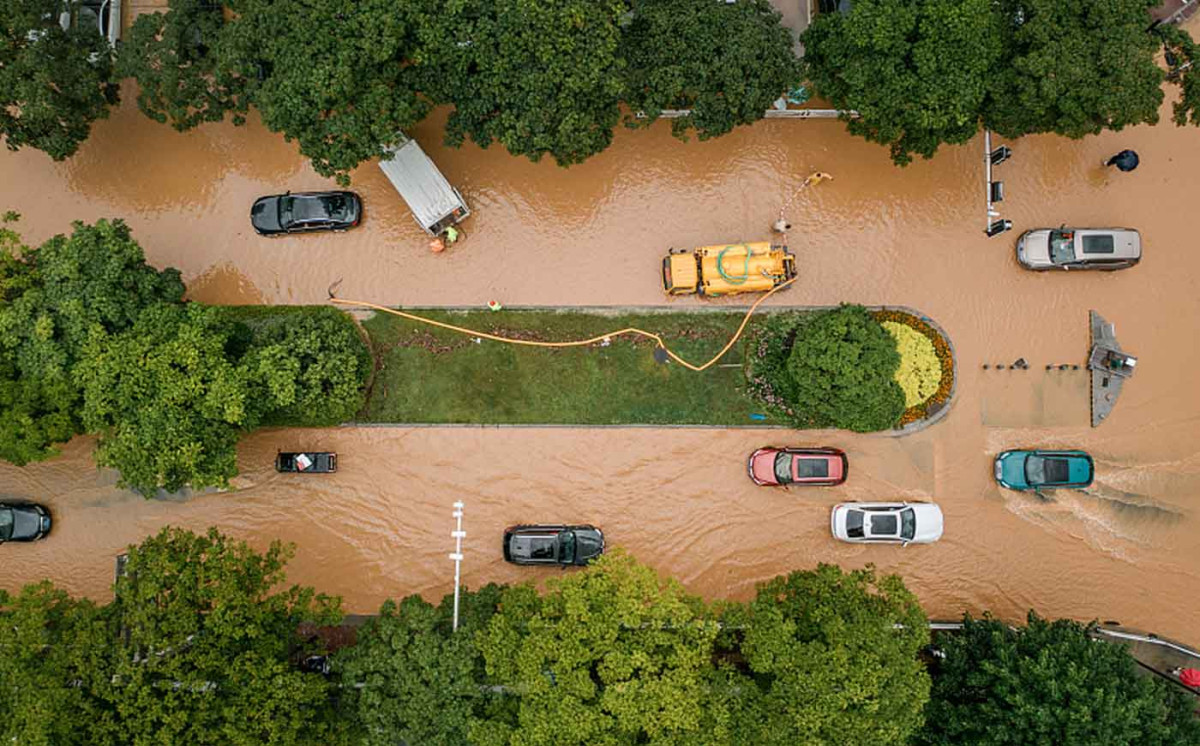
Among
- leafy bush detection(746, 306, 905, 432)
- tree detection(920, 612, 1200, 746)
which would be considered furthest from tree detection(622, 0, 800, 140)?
tree detection(920, 612, 1200, 746)

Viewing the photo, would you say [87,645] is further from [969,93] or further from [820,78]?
[969,93]

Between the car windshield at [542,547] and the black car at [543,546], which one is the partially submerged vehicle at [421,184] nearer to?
the black car at [543,546]

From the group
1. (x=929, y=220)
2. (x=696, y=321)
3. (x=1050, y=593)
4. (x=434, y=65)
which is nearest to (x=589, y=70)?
(x=434, y=65)

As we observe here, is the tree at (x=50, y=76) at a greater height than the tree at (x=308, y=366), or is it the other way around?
the tree at (x=50, y=76)

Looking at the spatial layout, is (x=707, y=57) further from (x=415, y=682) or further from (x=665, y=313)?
(x=415, y=682)

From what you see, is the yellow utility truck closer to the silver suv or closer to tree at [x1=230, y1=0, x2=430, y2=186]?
the silver suv

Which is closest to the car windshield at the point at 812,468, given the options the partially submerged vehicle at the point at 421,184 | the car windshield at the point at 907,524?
the car windshield at the point at 907,524
